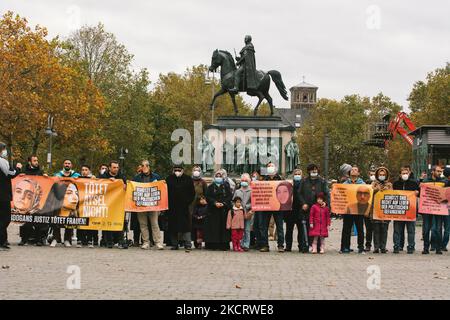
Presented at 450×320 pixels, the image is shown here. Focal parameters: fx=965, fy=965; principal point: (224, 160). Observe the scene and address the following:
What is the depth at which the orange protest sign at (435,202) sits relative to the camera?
70.1ft

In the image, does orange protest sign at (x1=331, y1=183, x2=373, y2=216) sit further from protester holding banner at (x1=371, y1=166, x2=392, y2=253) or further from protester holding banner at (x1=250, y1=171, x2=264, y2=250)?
protester holding banner at (x1=250, y1=171, x2=264, y2=250)

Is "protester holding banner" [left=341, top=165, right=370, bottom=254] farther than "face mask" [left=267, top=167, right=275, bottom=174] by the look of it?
No

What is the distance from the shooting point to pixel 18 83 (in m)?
51.5

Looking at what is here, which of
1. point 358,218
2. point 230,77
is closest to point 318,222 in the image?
point 358,218

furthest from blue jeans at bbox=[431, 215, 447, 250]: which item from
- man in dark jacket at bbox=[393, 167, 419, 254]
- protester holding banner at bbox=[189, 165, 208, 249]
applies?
protester holding banner at bbox=[189, 165, 208, 249]

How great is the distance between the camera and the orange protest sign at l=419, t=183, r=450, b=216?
21.4m

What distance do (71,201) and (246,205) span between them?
3.95 m

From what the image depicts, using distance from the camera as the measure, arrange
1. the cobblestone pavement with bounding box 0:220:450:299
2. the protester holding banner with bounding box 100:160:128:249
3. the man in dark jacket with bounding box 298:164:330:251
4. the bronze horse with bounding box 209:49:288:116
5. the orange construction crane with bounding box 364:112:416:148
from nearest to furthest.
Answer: the cobblestone pavement with bounding box 0:220:450:299 → the man in dark jacket with bounding box 298:164:330:251 → the protester holding banner with bounding box 100:160:128:249 → the bronze horse with bounding box 209:49:288:116 → the orange construction crane with bounding box 364:112:416:148

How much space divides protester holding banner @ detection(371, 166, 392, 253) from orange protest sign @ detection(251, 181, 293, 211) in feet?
6.45

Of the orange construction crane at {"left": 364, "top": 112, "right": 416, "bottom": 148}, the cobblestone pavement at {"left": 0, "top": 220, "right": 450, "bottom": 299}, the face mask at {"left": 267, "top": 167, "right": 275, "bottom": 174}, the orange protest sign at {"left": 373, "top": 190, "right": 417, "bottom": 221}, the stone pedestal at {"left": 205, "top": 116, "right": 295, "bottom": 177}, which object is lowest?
the cobblestone pavement at {"left": 0, "top": 220, "right": 450, "bottom": 299}

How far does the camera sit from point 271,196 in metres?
21.5

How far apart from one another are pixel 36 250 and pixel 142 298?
8891 millimetres
